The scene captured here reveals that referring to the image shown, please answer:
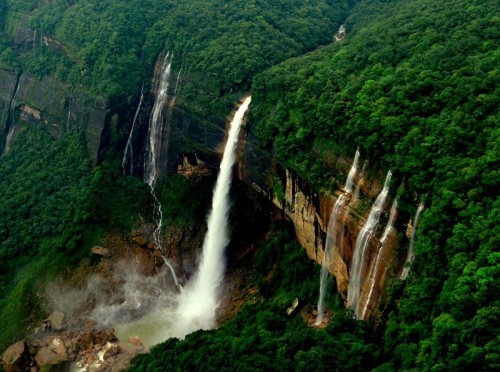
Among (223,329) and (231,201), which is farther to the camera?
(231,201)

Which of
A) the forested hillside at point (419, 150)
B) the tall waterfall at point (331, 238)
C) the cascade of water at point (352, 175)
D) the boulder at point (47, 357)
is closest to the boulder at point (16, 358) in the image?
the boulder at point (47, 357)

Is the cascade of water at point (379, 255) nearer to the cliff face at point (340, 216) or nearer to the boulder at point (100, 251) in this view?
the cliff face at point (340, 216)

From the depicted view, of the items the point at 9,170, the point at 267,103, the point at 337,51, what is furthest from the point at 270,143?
the point at 9,170

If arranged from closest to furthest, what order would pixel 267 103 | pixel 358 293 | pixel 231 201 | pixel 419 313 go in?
pixel 419 313 < pixel 358 293 < pixel 267 103 < pixel 231 201

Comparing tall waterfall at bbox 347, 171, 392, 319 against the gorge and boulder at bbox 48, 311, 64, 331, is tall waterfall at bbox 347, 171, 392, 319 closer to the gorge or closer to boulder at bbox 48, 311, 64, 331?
the gorge

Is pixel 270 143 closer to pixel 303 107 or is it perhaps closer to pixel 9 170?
pixel 303 107

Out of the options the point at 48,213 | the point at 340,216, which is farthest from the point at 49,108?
the point at 340,216

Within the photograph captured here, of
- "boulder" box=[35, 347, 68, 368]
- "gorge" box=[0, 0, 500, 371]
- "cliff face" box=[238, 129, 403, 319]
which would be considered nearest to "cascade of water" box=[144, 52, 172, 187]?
"gorge" box=[0, 0, 500, 371]
